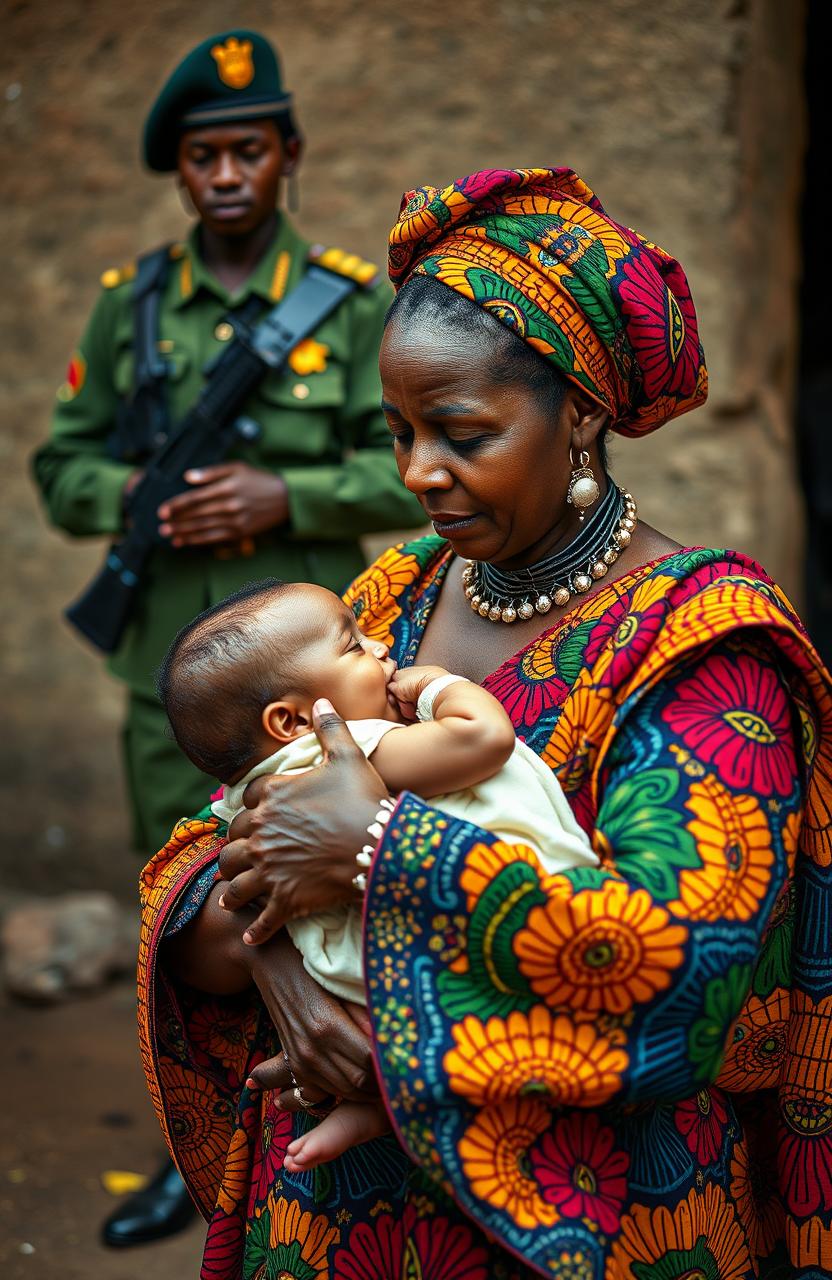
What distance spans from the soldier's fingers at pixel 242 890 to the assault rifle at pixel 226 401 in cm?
226

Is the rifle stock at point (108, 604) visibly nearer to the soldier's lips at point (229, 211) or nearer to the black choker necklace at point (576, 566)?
the soldier's lips at point (229, 211)

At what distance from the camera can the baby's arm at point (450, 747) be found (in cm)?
178

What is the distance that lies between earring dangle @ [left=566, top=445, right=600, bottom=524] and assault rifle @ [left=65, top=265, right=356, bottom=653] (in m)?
2.07

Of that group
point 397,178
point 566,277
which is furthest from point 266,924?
point 397,178

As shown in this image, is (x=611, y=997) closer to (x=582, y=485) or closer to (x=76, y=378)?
(x=582, y=485)

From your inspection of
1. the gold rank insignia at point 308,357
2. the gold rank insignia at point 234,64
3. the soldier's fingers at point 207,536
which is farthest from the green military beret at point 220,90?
the soldier's fingers at point 207,536

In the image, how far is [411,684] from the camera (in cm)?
198

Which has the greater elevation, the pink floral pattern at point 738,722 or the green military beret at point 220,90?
the green military beret at point 220,90

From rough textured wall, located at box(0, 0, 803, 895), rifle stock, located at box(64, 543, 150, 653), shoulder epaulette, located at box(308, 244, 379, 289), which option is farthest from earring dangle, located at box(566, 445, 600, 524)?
rough textured wall, located at box(0, 0, 803, 895)

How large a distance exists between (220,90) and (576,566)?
2.48 metres

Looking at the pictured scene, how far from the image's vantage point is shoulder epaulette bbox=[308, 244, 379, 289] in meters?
4.10

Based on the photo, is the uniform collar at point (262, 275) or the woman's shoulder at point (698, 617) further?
the uniform collar at point (262, 275)

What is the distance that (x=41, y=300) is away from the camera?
5797 mm

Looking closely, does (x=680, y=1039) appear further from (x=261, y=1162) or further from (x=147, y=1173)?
(x=147, y=1173)
